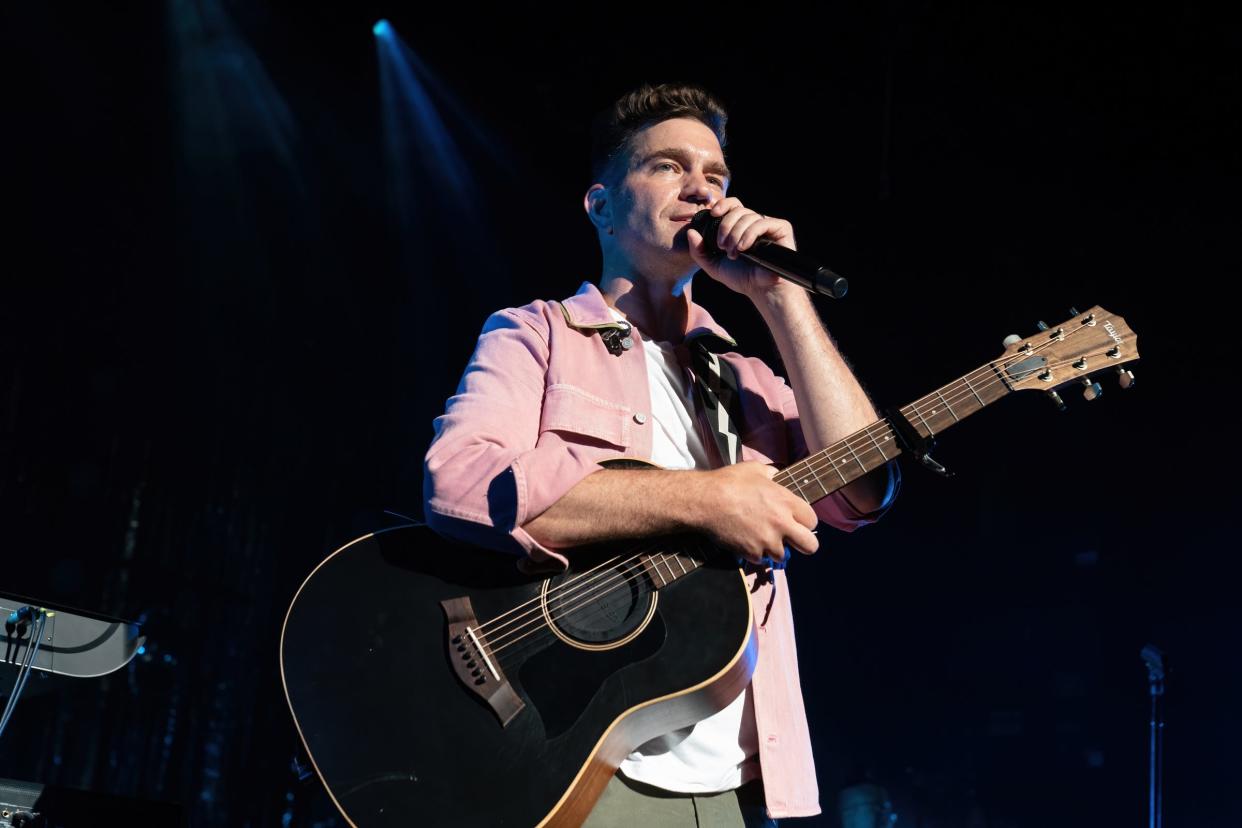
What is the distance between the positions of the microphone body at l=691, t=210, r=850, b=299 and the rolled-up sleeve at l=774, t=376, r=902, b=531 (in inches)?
14.0

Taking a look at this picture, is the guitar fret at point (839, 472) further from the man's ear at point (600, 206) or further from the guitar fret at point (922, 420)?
the man's ear at point (600, 206)

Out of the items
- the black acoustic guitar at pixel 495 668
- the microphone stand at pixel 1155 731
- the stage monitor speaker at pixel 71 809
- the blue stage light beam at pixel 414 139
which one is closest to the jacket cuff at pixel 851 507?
the black acoustic guitar at pixel 495 668

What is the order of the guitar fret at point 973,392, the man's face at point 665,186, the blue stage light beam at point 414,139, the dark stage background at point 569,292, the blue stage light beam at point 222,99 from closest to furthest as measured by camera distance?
1. the guitar fret at point 973,392
2. the man's face at point 665,186
3. the dark stage background at point 569,292
4. the blue stage light beam at point 222,99
5. the blue stage light beam at point 414,139

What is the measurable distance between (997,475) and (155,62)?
6.05 m

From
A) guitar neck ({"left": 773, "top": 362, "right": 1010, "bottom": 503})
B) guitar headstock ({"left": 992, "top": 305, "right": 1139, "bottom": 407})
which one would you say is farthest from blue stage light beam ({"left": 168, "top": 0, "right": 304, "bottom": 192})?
guitar headstock ({"left": 992, "top": 305, "right": 1139, "bottom": 407})

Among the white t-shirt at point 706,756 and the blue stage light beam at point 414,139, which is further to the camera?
the blue stage light beam at point 414,139

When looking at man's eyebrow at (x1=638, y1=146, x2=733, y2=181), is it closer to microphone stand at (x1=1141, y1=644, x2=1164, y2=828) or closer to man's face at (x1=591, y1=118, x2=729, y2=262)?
man's face at (x1=591, y1=118, x2=729, y2=262)

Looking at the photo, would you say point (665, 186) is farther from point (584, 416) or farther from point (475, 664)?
point (475, 664)

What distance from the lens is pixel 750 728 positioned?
1.85m

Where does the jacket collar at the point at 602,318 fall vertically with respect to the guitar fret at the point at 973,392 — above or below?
above

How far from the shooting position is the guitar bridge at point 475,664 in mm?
1645

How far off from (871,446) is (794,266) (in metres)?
0.43

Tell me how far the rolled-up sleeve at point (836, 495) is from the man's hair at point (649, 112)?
2.75ft

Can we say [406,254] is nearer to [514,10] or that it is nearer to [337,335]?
[337,335]
